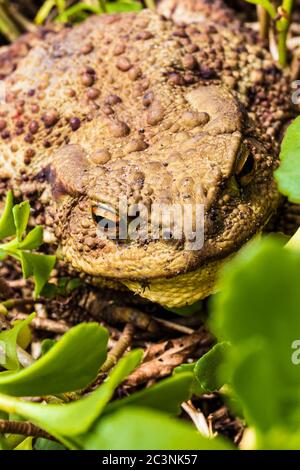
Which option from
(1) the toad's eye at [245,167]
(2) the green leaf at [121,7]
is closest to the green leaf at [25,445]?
(1) the toad's eye at [245,167]

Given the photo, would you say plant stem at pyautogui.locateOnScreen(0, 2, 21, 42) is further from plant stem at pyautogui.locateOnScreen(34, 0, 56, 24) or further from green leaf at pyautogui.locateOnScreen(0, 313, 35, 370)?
green leaf at pyautogui.locateOnScreen(0, 313, 35, 370)

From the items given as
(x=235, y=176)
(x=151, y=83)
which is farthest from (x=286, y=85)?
(x=235, y=176)

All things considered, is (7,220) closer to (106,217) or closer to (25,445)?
(106,217)

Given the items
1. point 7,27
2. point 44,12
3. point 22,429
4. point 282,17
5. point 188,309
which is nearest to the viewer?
point 22,429

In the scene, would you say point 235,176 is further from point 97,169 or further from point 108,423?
point 108,423

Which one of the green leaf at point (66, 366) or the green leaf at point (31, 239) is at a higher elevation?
the green leaf at point (66, 366)

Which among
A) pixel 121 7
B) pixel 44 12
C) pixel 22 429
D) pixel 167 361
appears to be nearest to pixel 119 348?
pixel 167 361

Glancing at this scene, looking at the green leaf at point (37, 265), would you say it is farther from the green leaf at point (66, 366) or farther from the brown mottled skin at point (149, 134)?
the green leaf at point (66, 366)
